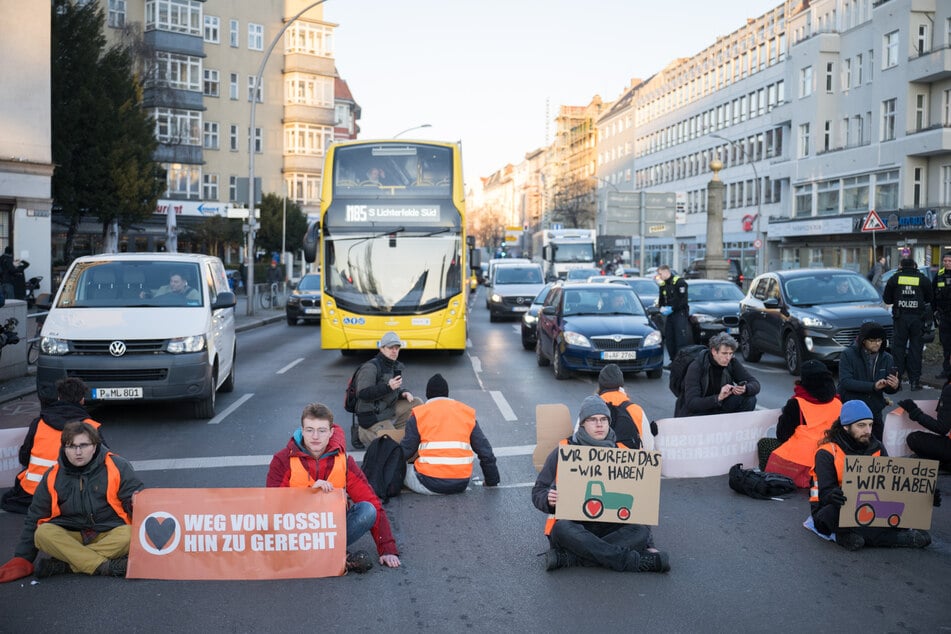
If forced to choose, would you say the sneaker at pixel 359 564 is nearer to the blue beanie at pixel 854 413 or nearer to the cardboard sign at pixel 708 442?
the blue beanie at pixel 854 413

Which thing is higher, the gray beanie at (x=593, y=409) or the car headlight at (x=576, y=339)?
the gray beanie at (x=593, y=409)

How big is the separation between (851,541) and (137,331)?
8.30 m

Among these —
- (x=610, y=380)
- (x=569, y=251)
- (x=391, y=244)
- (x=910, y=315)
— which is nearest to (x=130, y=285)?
(x=391, y=244)

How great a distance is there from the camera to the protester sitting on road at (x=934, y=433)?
8.88 meters

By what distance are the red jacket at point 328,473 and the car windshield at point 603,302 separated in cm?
1192

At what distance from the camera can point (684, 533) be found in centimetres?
723

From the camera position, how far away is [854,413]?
6.94m

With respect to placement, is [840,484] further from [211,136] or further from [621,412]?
[211,136]

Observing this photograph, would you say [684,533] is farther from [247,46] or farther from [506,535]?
[247,46]

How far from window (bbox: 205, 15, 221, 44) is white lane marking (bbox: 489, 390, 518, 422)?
5703 centimetres

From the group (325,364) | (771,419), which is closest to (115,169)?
(325,364)

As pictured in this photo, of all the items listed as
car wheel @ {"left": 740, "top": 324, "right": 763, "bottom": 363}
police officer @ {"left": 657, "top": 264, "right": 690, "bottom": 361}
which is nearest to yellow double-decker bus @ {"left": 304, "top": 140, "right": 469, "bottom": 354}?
police officer @ {"left": 657, "top": 264, "right": 690, "bottom": 361}

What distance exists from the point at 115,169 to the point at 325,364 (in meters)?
24.8

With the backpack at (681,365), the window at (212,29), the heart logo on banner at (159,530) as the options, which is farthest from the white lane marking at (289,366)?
the window at (212,29)
